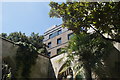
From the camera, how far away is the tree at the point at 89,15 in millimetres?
7898

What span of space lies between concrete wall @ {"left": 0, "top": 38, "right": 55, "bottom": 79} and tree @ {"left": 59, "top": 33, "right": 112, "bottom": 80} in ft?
14.6

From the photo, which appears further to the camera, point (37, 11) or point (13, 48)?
point (13, 48)

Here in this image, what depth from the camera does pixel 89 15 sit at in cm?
840

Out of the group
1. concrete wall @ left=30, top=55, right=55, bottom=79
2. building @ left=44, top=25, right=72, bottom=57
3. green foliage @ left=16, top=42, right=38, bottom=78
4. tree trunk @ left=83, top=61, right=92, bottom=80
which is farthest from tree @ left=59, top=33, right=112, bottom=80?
building @ left=44, top=25, right=72, bottom=57

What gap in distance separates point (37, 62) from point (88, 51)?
613 cm

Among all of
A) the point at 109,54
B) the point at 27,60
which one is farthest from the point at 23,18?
the point at 109,54

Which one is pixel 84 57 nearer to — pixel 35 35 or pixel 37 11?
pixel 37 11

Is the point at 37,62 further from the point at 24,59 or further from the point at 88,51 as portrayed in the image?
the point at 88,51

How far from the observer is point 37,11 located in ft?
40.7

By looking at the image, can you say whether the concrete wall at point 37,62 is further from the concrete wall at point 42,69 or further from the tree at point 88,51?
the tree at point 88,51

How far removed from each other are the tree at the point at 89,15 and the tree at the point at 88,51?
1.72 meters

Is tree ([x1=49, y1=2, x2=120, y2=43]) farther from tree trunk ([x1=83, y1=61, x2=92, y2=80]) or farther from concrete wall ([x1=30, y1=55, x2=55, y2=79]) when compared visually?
concrete wall ([x1=30, y1=55, x2=55, y2=79])

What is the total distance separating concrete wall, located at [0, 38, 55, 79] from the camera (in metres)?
13.4

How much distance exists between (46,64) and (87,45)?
6.39m
